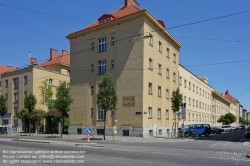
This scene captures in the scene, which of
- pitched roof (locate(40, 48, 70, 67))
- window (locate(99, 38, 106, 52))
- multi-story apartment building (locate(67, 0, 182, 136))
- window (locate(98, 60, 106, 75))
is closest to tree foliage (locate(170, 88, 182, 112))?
multi-story apartment building (locate(67, 0, 182, 136))

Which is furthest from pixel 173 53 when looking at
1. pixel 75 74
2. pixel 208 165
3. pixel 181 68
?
pixel 208 165

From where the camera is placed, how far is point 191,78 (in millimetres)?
52500

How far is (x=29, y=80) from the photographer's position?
152ft

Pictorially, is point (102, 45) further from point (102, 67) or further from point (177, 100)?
point (177, 100)

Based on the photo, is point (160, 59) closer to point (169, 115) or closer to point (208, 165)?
point (169, 115)

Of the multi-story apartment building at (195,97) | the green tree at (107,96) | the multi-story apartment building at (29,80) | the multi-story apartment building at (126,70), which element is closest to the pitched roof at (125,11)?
the multi-story apartment building at (126,70)

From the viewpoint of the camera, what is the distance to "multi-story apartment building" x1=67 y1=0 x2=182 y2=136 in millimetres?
30891

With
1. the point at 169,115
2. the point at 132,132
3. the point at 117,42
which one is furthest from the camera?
the point at 169,115

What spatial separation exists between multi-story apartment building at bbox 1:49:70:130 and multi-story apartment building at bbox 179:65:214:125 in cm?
2167

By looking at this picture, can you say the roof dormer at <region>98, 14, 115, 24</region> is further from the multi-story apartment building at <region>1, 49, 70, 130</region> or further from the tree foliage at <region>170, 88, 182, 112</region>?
the tree foliage at <region>170, 88, 182, 112</region>

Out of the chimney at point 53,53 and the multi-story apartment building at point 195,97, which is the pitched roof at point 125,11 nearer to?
the multi-story apartment building at point 195,97

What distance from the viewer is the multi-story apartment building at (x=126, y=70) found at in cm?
3089

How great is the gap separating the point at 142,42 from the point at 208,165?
22.2m

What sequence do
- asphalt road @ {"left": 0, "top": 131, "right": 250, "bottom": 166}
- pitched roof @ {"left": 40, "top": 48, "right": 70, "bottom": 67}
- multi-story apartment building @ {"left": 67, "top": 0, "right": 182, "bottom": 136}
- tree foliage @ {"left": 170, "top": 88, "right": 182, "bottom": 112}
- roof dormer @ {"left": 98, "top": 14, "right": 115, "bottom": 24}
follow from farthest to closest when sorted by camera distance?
pitched roof @ {"left": 40, "top": 48, "right": 70, "bottom": 67} → roof dormer @ {"left": 98, "top": 14, "right": 115, "bottom": 24} → tree foliage @ {"left": 170, "top": 88, "right": 182, "bottom": 112} → multi-story apartment building @ {"left": 67, "top": 0, "right": 182, "bottom": 136} → asphalt road @ {"left": 0, "top": 131, "right": 250, "bottom": 166}
